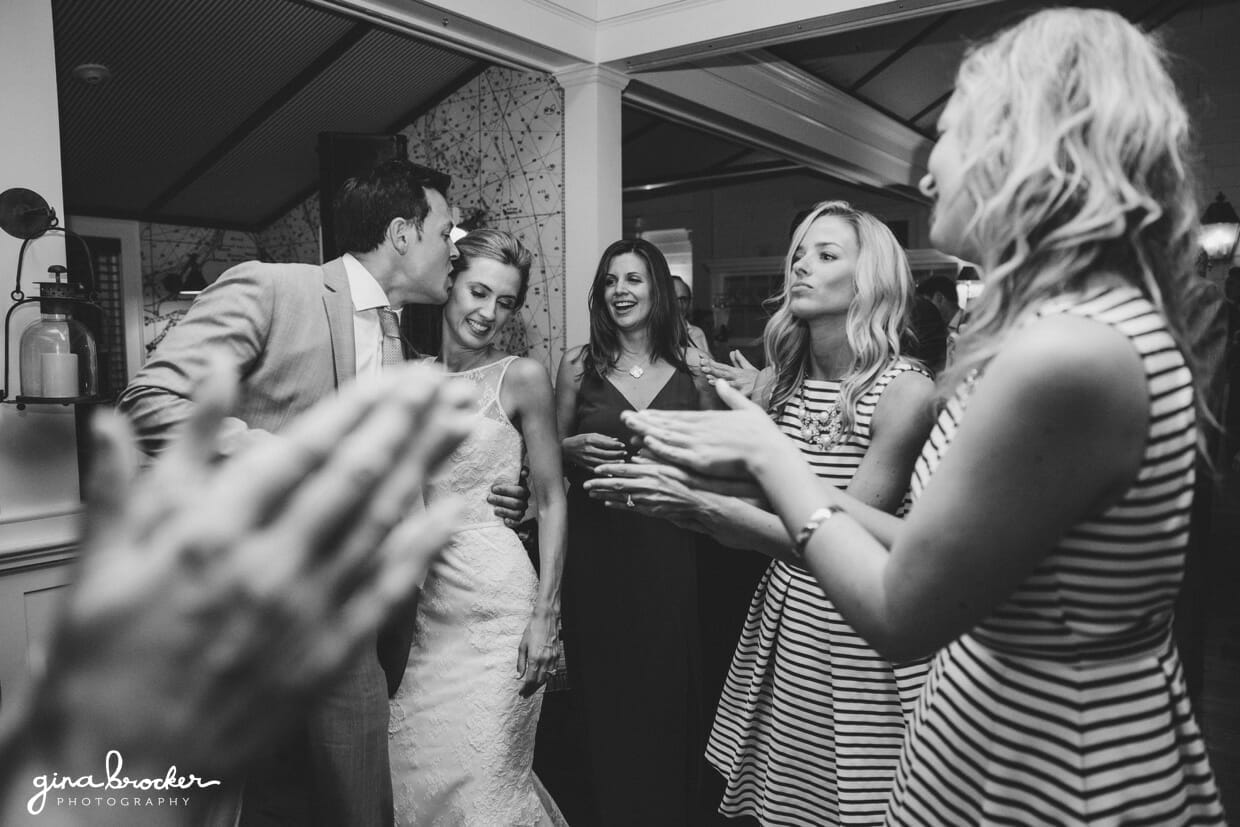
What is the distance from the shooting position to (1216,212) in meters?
5.55

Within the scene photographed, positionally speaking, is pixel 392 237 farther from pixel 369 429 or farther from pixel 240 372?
pixel 369 429

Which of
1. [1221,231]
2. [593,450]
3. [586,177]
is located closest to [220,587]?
[593,450]

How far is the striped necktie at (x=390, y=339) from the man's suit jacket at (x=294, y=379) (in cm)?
18

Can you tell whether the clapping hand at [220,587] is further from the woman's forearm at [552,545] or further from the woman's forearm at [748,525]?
the woman's forearm at [552,545]

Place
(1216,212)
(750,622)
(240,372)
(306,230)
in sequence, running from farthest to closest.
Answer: (306,230), (1216,212), (750,622), (240,372)

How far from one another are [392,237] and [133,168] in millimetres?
4125

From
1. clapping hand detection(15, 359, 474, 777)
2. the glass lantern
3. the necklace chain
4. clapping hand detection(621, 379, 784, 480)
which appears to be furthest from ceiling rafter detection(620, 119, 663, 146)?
clapping hand detection(15, 359, 474, 777)

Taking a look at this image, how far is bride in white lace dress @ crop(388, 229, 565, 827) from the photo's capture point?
1.95m

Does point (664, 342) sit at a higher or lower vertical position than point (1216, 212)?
lower

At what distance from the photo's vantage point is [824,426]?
6.06ft

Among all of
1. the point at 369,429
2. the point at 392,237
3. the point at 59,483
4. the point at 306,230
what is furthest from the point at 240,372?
the point at 306,230

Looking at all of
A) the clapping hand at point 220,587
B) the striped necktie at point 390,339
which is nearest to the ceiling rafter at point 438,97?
the striped necktie at point 390,339

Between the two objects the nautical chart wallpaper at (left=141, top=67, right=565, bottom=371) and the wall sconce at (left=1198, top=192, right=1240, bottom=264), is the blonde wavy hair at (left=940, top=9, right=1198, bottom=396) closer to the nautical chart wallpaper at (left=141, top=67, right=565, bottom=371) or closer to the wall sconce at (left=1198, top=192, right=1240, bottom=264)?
the nautical chart wallpaper at (left=141, top=67, right=565, bottom=371)

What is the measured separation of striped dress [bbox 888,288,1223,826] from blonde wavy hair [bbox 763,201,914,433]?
0.92 metres
